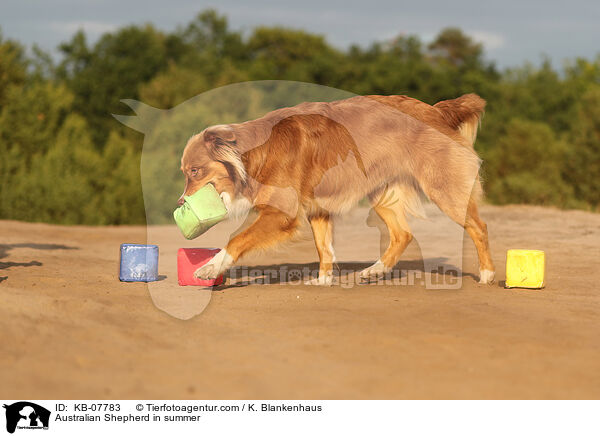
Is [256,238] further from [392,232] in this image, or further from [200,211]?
[392,232]

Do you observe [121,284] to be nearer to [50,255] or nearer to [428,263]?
[50,255]

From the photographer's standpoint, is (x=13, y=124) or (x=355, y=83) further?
(x=355, y=83)

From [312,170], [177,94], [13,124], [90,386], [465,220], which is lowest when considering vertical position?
[90,386]

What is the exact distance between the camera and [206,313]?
582cm

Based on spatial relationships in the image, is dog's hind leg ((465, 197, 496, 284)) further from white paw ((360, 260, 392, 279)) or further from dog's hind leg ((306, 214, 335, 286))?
dog's hind leg ((306, 214, 335, 286))

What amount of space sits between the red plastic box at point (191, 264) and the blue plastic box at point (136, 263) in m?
0.39

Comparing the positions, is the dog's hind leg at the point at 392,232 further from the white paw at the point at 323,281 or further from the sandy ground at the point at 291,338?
the white paw at the point at 323,281

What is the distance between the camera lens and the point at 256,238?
22.4 ft

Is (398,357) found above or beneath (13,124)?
beneath

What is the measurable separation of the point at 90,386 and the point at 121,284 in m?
3.58

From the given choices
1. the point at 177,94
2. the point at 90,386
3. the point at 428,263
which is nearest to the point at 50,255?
the point at 428,263
